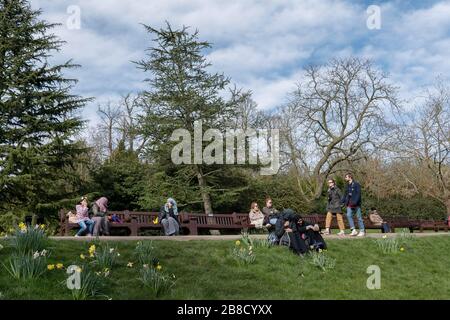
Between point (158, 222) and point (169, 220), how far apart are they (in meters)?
1.06

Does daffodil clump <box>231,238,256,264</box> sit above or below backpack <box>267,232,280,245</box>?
below

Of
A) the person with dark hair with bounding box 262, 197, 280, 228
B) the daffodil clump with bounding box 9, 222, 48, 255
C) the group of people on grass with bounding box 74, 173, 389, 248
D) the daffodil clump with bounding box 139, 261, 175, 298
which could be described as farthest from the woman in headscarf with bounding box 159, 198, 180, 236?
the daffodil clump with bounding box 139, 261, 175, 298

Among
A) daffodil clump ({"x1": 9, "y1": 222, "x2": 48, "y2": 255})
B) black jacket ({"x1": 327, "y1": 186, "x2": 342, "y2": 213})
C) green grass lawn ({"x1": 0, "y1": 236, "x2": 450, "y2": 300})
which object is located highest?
black jacket ({"x1": 327, "y1": 186, "x2": 342, "y2": 213})

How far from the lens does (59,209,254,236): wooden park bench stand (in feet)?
43.9

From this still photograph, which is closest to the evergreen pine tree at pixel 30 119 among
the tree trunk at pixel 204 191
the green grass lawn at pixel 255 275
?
the tree trunk at pixel 204 191

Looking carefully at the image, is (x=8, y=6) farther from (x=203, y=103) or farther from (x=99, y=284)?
(x=99, y=284)

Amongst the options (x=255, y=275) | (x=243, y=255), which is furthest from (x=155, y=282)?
(x=243, y=255)

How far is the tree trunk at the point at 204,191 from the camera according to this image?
2131 centimetres

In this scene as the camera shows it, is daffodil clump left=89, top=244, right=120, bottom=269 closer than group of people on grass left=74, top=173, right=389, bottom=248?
Yes

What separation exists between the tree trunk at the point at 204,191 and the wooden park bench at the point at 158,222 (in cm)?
543

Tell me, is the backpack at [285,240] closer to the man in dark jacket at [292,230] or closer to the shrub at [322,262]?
the man in dark jacket at [292,230]

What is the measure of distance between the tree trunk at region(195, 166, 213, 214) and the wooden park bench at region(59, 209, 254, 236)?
5.43m

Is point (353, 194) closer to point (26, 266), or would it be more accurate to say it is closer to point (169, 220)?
point (169, 220)

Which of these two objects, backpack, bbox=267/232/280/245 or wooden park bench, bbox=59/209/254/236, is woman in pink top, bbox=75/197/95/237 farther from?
backpack, bbox=267/232/280/245
